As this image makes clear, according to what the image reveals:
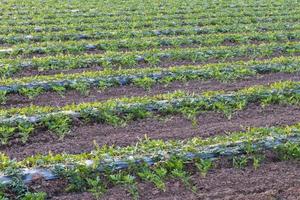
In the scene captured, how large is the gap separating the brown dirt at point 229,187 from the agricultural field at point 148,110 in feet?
0.04

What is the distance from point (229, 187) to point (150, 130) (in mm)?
1914

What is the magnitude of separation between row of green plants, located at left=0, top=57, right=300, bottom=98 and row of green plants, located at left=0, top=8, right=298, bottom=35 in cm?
464

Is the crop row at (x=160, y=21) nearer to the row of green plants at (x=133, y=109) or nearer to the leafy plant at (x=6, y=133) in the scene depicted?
the row of green plants at (x=133, y=109)

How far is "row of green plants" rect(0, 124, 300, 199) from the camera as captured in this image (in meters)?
6.27

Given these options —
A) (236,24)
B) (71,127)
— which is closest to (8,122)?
(71,127)

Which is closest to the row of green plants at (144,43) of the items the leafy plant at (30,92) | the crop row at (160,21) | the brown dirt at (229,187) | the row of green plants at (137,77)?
the crop row at (160,21)

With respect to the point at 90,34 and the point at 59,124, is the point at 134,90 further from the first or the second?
the point at 90,34

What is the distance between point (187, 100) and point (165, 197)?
3.05 m

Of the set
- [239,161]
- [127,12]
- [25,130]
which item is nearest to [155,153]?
[239,161]

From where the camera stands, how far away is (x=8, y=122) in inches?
305

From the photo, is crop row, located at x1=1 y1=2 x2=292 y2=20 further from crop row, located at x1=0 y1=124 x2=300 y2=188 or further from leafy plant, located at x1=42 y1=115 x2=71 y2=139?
crop row, located at x1=0 y1=124 x2=300 y2=188

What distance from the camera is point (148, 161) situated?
669cm

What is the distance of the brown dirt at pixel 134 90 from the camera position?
354 inches

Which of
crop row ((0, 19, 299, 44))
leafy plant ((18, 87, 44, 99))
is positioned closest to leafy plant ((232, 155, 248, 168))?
leafy plant ((18, 87, 44, 99))
